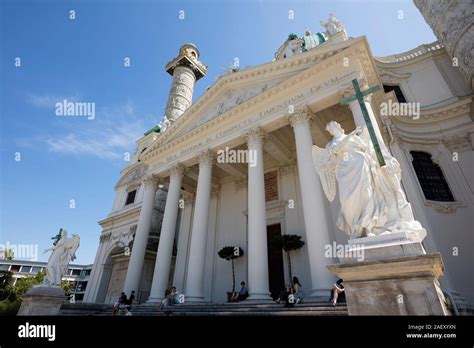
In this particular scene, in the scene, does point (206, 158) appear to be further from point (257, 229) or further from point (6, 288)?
point (6, 288)

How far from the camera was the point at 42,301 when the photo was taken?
898 cm

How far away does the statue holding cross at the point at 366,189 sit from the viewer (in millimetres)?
3867

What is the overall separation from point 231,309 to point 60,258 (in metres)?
7.70

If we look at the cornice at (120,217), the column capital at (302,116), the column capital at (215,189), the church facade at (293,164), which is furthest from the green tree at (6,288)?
the column capital at (302,116)

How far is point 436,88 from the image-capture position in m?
15.3

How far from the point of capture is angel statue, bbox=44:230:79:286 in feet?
33.8

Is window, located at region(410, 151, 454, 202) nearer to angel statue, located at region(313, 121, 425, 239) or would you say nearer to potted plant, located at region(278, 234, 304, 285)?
potted plant, located at region(278, 234, 304, 285)

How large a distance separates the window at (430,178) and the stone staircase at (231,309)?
8.64m

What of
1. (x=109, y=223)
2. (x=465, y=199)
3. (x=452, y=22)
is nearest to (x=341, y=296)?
(x=465, y=199)

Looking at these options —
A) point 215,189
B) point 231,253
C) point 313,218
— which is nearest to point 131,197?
point 215,189

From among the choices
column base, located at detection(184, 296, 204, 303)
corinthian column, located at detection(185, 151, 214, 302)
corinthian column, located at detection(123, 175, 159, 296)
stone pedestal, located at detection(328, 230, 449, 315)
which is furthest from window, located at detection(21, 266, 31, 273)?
stone pedestal, located at detection(328, 230, 449, 315)

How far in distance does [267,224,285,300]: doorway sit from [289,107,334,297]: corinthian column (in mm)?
4345

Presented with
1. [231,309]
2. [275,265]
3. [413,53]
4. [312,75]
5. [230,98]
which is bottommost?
[231,309]
